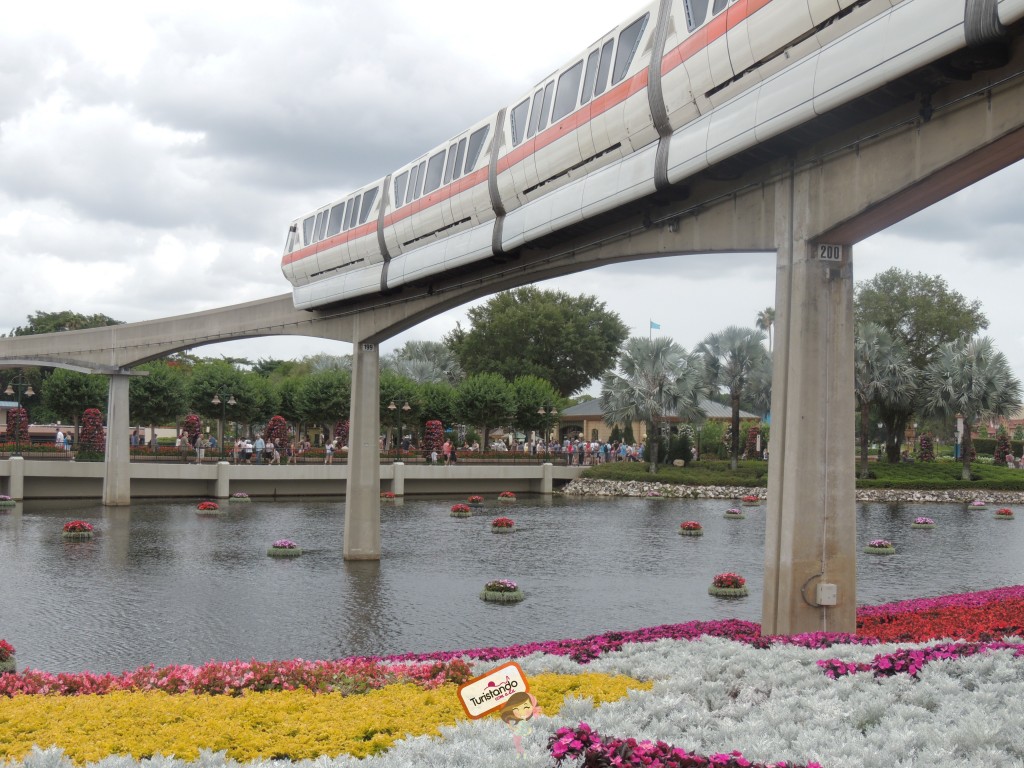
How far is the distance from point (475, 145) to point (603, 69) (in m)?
5.24

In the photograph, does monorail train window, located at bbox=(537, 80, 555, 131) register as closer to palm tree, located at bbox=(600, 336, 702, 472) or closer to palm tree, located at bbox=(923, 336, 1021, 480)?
palm tree, located at bbox=(600, 336, 702, 472)

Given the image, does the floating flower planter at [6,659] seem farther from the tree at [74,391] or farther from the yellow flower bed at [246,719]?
the tree at [74,391]

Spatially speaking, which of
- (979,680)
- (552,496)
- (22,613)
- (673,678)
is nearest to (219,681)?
(673,678)

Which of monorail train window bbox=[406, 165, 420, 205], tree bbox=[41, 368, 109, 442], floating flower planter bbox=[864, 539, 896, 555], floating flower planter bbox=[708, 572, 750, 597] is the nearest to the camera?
floating flower planter bbox=[708, 572, 750, 597]

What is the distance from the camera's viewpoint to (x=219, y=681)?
874 centimetres

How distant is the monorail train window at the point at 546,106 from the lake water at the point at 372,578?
31.0 feet

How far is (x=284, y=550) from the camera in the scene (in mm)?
27047

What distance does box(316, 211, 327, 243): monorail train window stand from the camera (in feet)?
92.1

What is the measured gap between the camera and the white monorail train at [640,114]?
10.5 m

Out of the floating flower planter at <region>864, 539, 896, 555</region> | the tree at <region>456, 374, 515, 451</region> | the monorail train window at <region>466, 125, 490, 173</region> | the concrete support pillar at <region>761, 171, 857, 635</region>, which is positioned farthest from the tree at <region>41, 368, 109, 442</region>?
the concrete support pillar at <region>761, 171, 857, 635</region>

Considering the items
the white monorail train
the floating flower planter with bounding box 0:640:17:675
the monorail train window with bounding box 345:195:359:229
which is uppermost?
the monorail train window with bounding box 345:195:359:229

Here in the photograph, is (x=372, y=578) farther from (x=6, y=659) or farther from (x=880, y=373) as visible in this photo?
(x=880, y=373)

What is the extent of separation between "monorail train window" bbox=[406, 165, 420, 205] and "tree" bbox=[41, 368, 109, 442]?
37.6 metres

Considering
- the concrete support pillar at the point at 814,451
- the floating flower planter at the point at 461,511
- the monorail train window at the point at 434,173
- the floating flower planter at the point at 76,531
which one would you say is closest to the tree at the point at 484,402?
the floating flower planter at the point at 461,511
